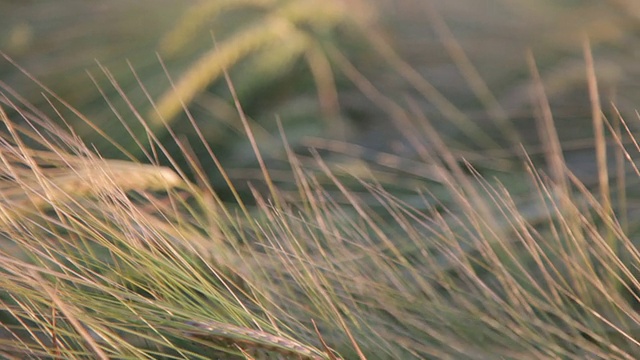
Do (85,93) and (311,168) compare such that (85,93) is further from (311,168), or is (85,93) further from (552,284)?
(552,284)

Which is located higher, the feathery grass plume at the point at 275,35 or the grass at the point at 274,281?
the feathery grass plume at the point at 275,35

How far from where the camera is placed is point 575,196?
1.45m

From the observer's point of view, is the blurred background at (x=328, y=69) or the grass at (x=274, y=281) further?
→ the blurred background at (x=328, y=69)

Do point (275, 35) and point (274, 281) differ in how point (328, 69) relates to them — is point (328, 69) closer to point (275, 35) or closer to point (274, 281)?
point (275, 35)

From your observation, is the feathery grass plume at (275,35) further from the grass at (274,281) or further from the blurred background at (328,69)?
the grass at (274,281)

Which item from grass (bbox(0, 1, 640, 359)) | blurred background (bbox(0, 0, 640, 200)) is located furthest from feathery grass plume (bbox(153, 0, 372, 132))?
grass (bbox(0, 1, 640, 359))

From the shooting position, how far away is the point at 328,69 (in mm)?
1755

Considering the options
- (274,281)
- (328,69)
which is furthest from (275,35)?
(274,281)

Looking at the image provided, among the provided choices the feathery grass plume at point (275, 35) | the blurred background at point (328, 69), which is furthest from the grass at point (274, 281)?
the feathery grass plume at point (275, 35)

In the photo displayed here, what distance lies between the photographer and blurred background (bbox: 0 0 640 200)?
1.62 m

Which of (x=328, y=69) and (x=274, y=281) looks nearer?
(x=274, y=281)

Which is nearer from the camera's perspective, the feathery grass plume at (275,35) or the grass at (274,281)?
the grass at (274,281)

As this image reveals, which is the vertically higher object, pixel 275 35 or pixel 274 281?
pixel 275 35

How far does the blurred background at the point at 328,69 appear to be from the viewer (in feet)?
5.32
